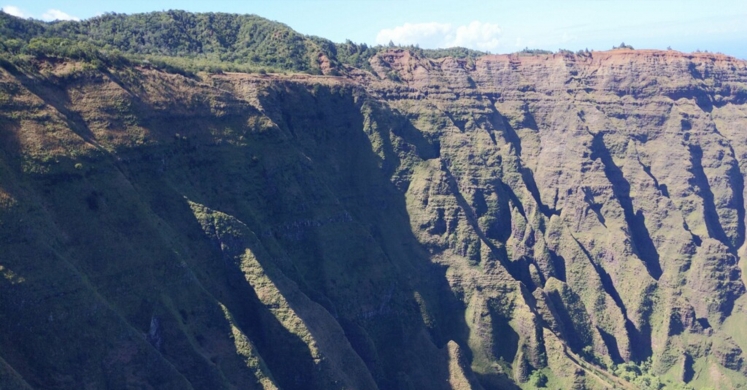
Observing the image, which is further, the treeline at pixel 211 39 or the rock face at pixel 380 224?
the treeline at pixel 211 39

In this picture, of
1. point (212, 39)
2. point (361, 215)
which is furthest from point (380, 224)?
point (212, 39)

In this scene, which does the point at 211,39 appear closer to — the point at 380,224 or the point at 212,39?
the point at 212,39

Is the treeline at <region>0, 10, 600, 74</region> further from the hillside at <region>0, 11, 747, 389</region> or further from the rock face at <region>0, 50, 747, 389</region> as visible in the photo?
the rock face at <region>0, 50, 747, 389</region>

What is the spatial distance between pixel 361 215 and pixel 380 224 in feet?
13.6

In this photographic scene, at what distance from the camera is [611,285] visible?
12531 cm

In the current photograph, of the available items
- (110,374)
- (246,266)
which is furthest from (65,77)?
(110,374)

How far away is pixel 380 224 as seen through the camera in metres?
109

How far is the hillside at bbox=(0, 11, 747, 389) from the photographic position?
207 ft

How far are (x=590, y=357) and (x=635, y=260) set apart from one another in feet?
78.3

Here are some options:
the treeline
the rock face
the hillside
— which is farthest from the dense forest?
the rock face

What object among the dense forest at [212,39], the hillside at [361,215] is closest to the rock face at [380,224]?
the hillside at [361,215]

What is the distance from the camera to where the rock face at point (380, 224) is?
6288cm

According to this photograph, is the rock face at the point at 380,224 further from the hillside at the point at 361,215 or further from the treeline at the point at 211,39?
the treeline at the point at 211,39

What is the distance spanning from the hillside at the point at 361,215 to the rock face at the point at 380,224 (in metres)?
0.33
